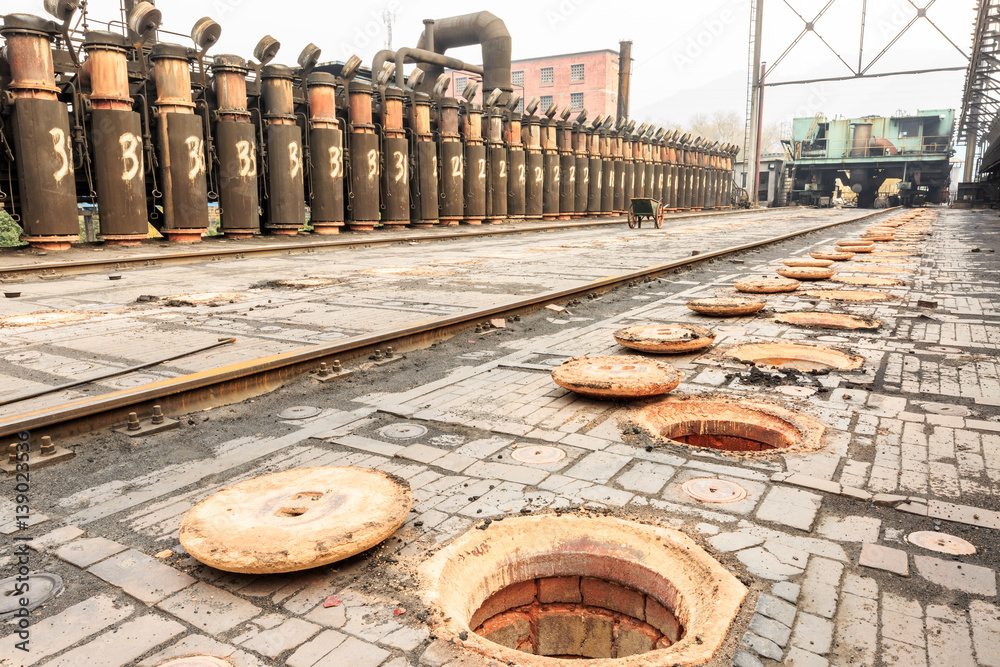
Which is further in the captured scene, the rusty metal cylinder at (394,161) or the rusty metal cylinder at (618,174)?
the rusty metal cylinder at (618,174)

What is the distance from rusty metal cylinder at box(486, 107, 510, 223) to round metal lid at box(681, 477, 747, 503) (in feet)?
77.7

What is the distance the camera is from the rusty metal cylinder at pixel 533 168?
93.7 feet

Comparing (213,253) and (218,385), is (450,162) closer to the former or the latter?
(213,253)

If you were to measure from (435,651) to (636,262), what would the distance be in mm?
11718

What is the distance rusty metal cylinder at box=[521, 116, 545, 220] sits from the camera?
28.6 m

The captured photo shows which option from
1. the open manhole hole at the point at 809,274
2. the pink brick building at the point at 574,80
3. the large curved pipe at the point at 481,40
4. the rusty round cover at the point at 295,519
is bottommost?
the rusty round cover at the point at 295,519

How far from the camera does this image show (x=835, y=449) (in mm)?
3516

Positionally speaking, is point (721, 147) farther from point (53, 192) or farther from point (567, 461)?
point (567, 461)

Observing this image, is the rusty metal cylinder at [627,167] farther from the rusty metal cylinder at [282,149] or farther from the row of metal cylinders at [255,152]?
the rusty metal cylinder at [282,149]

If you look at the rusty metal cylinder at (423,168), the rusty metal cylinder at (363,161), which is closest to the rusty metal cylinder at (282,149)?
the rusty metal cylinder at (363,161)

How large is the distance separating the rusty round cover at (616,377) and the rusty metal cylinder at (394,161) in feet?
58.4

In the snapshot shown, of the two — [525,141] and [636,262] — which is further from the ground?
[525,141]

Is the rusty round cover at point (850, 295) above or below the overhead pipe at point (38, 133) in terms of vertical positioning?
below

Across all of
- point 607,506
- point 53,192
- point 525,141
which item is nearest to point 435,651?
point 607,506
